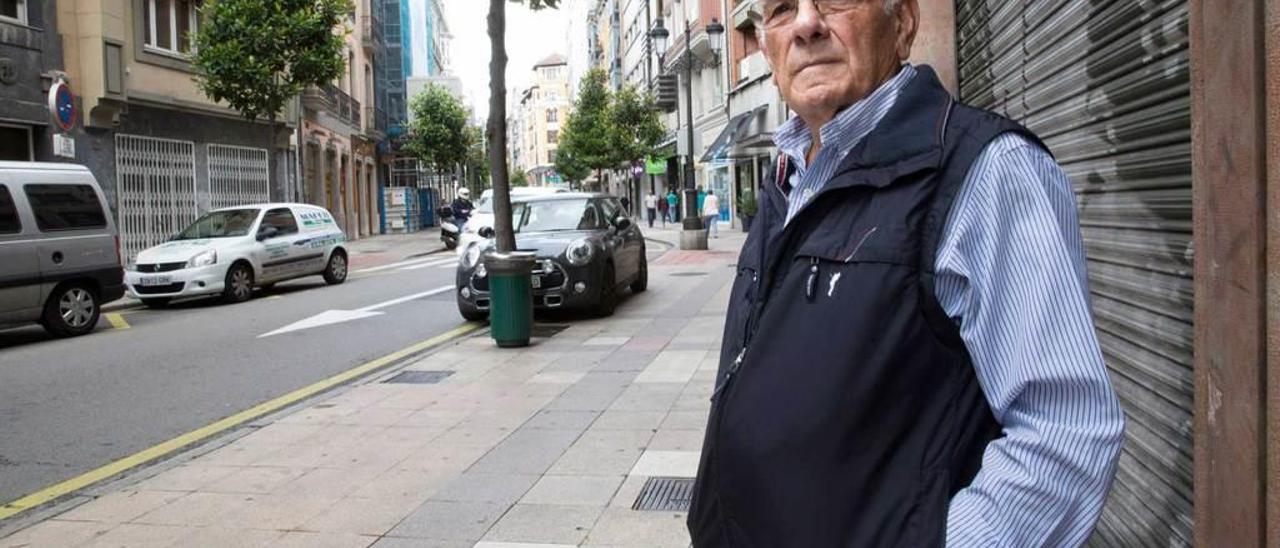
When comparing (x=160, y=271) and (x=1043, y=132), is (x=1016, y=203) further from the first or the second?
(x=160, y=271)

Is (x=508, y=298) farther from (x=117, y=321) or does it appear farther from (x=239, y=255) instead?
(x=239, y=255)

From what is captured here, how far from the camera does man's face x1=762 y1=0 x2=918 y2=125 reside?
1.58 m

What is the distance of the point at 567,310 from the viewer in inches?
509

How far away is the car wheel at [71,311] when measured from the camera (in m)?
11.4

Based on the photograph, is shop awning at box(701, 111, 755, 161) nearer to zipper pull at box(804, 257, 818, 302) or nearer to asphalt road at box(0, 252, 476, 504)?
asphalt road at box(0, 252, 476, 504)

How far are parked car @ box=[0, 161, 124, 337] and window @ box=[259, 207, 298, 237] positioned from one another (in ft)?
13.9

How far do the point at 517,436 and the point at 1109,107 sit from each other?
4169mm

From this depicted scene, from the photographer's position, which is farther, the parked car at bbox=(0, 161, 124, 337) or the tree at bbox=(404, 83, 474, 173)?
the tree at bbox=(404, 83, 474, 173)

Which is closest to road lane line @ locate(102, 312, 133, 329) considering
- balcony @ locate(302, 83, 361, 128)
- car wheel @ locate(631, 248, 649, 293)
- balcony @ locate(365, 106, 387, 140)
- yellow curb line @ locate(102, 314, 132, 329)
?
yellow curb line @ locate(102, 314, 132, 329)

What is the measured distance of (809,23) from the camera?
62.7 inches

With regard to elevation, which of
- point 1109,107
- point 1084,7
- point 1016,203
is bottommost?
point 1016,203

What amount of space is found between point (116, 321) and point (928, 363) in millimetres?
13985

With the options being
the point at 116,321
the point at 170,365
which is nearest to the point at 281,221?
the point at 116,321

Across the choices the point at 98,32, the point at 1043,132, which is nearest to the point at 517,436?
the point at 1043,132
